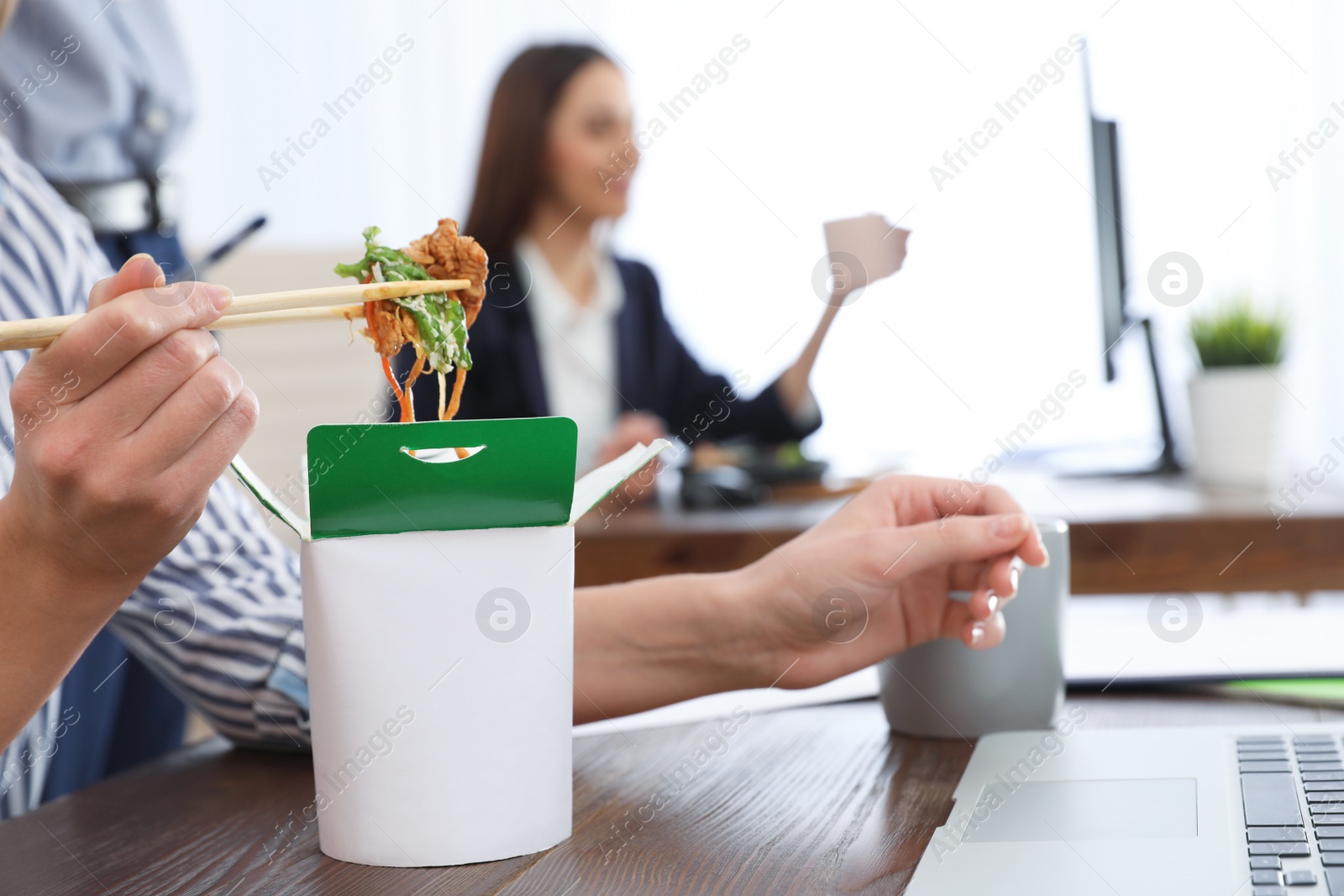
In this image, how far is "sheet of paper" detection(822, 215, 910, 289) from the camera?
1.97 m

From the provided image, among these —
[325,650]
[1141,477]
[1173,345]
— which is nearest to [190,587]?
[325,650]

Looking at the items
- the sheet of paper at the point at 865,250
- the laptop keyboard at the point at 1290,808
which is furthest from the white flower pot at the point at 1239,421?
the laptop keyboard at the point at 1290,808

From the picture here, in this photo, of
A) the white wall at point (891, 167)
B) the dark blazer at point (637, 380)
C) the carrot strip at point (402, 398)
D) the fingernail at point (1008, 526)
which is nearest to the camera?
the carrot strip at point (402, 398)

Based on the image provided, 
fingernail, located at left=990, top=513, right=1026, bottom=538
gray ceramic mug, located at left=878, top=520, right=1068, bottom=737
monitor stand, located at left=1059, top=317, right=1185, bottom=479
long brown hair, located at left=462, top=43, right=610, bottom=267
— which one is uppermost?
long brown hair, located at left=462, top=43, right=610, bottom=267

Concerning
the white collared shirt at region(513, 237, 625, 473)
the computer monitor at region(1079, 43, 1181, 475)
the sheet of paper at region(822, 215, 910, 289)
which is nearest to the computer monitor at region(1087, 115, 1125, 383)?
the computer monitor at region(1079, 43, 1181, 475)

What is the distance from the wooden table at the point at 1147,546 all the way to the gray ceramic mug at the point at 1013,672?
0.62m

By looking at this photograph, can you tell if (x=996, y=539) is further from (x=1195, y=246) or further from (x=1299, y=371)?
(x=1299, y=371)

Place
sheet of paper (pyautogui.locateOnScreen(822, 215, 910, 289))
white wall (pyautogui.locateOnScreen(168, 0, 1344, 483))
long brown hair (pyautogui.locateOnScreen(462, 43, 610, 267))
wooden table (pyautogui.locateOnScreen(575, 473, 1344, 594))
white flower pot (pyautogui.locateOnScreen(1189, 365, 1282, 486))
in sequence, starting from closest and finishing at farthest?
wooden table (pyautogui.locateOnScreen(575, 473, 1344, 594))
sheet of paper (pyautogui.locateOnScreen(822, 215, 910, 289))
white flower pot (pyautogui.locateOnScreen(1189, 365, 1282, 486))
long brown hair (pyautogui.locateOnScreen(462, 43, 610, 267))
white wall (pyautogui.locateOnScreen(168, 0, 1344, 483))

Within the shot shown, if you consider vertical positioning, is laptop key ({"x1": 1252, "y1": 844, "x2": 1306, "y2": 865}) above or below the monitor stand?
above

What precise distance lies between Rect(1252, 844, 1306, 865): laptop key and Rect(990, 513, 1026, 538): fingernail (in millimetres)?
252

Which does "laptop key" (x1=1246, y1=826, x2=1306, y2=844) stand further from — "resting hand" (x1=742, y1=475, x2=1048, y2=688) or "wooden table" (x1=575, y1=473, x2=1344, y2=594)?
"wooden table" (x1=575, y1=473, x2=1344, y2=594)

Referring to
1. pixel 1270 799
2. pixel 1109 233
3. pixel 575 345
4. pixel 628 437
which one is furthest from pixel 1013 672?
pixel 575 345

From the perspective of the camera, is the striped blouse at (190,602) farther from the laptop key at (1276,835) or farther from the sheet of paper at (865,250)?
the sheet of paper at (865,250)

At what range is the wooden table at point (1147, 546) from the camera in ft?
4.86
